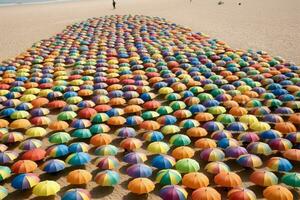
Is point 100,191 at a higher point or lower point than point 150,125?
lower

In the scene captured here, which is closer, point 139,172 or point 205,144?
point 139,172

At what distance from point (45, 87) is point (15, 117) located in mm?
4758

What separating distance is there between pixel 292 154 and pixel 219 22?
1313 inches

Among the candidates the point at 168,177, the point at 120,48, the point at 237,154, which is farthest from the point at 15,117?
the point at 120,48

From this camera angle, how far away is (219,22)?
4431cm

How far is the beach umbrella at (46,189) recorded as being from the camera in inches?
442

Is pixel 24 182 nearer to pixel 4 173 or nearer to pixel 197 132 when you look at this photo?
pixel 4 173

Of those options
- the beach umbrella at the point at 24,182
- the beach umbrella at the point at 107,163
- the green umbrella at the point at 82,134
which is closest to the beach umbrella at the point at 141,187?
the beach umbrella at the point at 107,163

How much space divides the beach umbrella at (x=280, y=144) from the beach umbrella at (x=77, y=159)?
720cm

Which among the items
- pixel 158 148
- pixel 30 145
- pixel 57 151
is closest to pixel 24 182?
pixel 57 151

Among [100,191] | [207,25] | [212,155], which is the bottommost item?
[100,191]

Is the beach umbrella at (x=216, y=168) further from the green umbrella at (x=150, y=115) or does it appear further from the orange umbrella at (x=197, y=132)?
the green umbrella at (x=150, y=115)

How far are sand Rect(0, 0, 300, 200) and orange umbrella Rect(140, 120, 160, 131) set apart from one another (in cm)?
251

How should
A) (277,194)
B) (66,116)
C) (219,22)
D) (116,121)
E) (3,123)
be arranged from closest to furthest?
1. (277,194)
2. (116,121)
3. (3,123)
4. (66,116)
5. (219,22)
